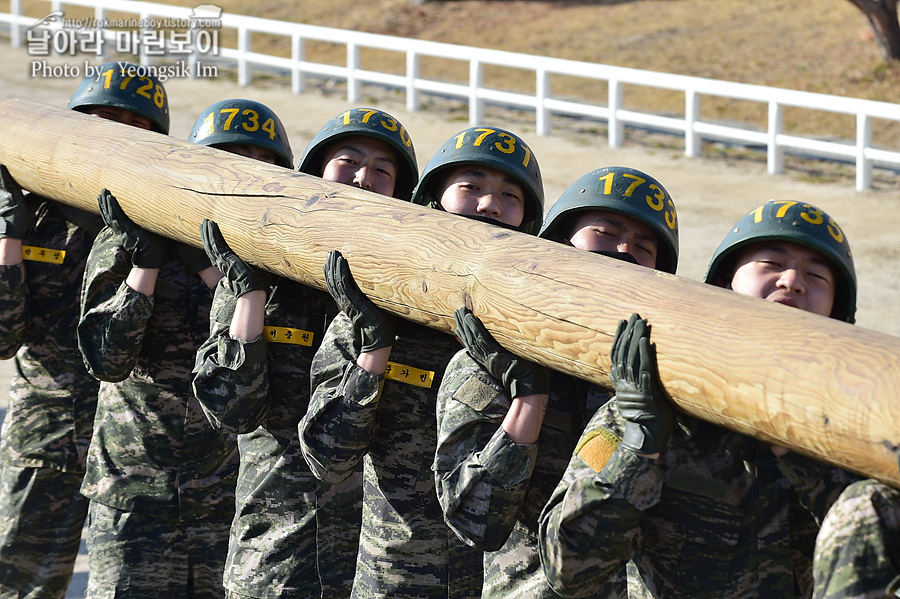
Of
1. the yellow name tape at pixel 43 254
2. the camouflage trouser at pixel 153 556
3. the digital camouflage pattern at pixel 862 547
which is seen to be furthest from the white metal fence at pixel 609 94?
the digital camouflage pattern at pixel 862 547

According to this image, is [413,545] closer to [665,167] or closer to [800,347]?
[800,347]

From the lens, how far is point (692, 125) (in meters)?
13.3

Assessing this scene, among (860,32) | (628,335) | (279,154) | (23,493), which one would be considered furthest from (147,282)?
(860,32)

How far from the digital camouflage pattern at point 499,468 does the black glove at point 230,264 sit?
101cm

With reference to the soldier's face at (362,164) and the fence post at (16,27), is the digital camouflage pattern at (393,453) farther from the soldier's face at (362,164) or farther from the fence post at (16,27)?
the fence post at (16,27)

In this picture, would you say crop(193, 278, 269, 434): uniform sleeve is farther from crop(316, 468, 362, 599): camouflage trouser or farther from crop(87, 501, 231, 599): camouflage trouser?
crop(87, 501, 231, 599): camouflage trouser

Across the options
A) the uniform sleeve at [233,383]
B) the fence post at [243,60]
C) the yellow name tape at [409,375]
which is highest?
the yellow name tape at [409,375]

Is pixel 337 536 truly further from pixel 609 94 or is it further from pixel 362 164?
pixel 609 94

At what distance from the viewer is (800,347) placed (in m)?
2.73

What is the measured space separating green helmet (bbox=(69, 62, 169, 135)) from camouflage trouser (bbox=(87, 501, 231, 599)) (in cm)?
191

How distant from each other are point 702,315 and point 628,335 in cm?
20

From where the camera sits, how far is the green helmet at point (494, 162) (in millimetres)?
4297

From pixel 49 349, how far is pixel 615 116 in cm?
956

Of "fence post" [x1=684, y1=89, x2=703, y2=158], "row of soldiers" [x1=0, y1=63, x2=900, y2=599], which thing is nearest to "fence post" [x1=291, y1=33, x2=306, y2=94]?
"fence post" [x1=684, y1=89, x2=703, y2=158]
